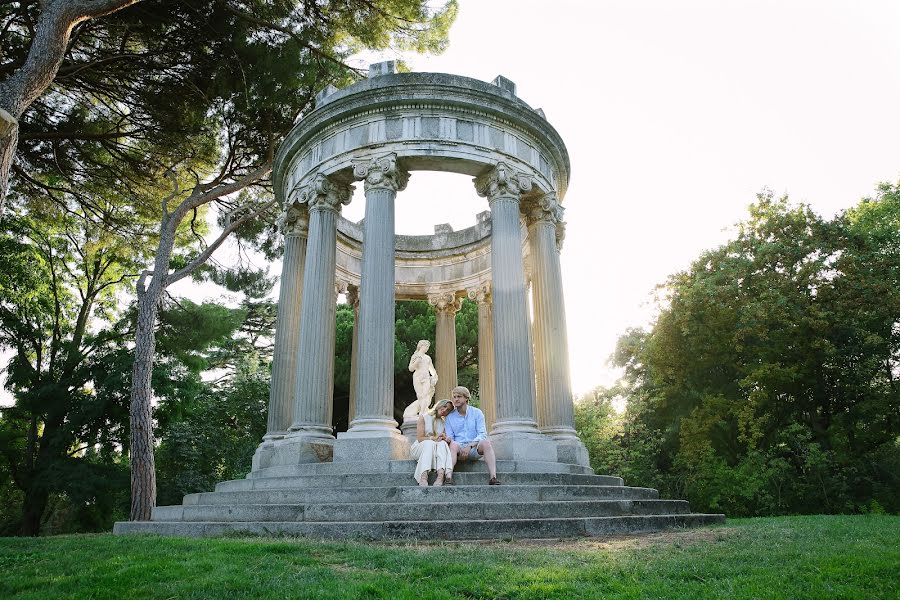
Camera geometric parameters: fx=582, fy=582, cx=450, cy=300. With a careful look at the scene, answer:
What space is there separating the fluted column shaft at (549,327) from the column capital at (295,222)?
27.7 feet

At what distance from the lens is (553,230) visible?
21500mm

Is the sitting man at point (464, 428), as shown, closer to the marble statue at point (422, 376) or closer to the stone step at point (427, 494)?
the stone step at point (427, 494)

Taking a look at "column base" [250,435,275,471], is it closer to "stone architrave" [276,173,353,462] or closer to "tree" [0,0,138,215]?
"stone architrave" [276,173,353,462]

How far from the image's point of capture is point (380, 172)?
1888 centimetres

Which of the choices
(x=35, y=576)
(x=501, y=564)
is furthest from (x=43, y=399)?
(x=501, y=564)

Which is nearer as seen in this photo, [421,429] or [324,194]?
[421,429]

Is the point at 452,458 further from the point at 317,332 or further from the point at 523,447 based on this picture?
the point at 317,332

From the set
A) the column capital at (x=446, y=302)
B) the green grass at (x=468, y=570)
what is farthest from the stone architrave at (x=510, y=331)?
the column capital at (x=446, y=302)

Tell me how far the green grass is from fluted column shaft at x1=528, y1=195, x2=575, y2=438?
9149mm

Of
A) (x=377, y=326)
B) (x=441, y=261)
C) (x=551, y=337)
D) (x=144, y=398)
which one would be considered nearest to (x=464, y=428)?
(x=377, y=326)

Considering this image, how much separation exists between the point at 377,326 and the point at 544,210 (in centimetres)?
794

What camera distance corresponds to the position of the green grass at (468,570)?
6.42 metres

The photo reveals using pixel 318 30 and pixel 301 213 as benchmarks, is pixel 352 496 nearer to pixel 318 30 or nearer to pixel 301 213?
pixel 301 213

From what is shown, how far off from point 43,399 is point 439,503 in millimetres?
25710
